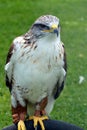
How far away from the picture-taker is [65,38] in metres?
11.3

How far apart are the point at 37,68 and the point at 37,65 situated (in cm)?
4

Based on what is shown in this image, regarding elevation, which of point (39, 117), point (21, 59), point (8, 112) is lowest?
point (8, 112)

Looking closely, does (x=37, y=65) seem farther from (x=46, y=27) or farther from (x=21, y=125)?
(x=21, y=125)

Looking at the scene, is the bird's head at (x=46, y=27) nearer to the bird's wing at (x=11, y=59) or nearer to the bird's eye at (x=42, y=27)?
the bird's eye at (x=42, y=27)

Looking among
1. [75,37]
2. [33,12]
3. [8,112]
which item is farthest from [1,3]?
[8,112]

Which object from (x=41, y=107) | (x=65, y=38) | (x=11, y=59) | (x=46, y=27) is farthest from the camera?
(x=65, y=38)

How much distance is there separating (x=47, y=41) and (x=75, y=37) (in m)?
6.60

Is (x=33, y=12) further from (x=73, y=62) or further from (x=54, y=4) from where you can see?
(x=73, y=62)

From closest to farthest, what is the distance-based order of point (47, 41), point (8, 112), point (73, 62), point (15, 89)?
point (47, 41), point (15, 89), point (8, 112), point (73, 62)

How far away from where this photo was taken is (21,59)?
5.06 m

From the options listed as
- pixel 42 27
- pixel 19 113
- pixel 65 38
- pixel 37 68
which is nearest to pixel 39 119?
pixel 19 113

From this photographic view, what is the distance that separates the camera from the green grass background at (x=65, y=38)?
7.48m

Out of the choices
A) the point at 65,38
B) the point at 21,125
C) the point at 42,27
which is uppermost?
the point at 42,27

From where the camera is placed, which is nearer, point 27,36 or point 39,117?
point 27,36
